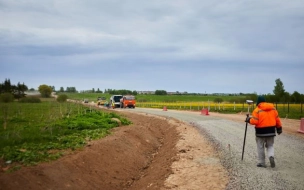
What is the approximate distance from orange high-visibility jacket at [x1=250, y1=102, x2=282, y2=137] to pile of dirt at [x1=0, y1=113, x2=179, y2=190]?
10.6ft

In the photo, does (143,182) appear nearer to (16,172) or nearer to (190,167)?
(190,167)

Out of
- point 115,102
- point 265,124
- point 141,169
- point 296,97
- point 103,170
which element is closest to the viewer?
point 265,124

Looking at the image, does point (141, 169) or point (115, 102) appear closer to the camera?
point (141, 169)

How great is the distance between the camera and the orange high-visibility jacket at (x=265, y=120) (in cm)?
932

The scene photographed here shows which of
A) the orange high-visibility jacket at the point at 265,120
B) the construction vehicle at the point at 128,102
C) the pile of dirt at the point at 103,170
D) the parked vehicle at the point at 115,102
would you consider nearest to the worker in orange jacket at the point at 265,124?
the orange high-visibility jacket at the point at 265,120

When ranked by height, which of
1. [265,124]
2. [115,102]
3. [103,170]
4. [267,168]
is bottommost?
[103,170]

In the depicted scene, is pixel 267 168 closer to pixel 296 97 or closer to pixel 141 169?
pixel 141 169

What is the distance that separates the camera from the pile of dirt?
9.20 meters

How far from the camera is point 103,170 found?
12.1 metres

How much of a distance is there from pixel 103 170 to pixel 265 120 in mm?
6329

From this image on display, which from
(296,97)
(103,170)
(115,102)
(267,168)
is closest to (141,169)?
(103,170)

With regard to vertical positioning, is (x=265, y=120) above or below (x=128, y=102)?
above

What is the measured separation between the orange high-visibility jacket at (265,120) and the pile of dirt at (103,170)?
3229 mm

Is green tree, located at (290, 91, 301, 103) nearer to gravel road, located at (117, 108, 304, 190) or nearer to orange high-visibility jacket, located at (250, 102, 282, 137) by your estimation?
gravel road, located at (117, 108, 304, 190)
